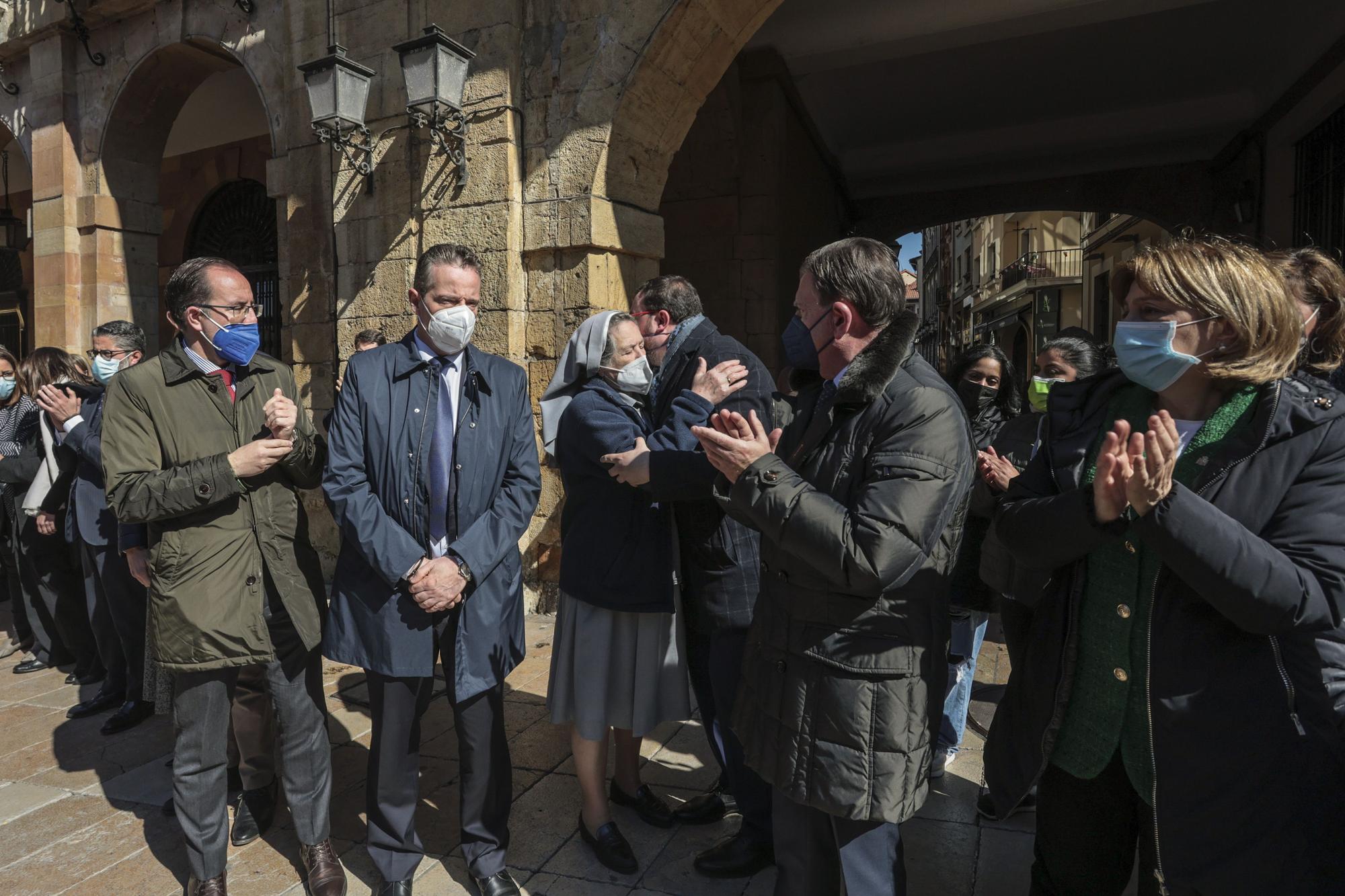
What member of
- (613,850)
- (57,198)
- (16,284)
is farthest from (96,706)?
(16,284)

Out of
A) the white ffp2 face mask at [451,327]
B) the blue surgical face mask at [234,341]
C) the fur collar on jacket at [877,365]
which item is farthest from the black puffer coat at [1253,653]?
the blue surgical face mask at [234,341]

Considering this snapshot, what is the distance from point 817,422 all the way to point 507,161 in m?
4.23

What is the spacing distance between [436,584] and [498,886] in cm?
91

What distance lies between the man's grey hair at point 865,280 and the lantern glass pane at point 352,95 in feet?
15.7

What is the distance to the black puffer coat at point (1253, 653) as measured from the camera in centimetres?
146

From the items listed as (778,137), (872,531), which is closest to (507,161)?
(778,137)

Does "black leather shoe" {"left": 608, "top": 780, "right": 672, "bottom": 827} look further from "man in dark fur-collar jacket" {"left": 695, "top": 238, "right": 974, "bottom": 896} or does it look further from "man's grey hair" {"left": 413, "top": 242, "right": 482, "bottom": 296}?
"man's grey hair" {"left": 413, "top": 242, "right": 482, "bottom": 296}

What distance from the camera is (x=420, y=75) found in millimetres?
5273

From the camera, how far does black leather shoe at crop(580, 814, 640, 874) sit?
8.56ft

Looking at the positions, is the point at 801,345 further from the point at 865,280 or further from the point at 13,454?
the point at 13,454

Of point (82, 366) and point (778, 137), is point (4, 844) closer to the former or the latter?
point (82, 366)

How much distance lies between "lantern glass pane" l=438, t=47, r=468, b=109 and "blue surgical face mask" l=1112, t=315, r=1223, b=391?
4.70 metres

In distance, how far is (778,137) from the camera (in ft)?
25.5

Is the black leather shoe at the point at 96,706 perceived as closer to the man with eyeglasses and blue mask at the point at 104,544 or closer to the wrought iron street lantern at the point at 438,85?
the man with eyeglasses and blue mask at the point at 104,544
